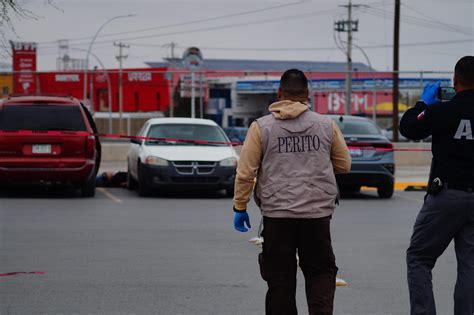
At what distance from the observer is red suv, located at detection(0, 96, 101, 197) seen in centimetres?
1493

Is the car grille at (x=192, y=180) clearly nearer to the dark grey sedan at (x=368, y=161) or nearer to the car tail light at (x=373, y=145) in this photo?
the dark grey sedan at (x=368, y=161)

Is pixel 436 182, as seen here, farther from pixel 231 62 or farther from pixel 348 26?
pixel 231 62

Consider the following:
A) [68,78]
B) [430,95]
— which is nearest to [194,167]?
[430,95]

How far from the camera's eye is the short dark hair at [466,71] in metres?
5.68

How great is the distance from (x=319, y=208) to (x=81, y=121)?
10.4 meters

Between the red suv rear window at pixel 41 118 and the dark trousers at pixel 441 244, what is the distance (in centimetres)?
1038

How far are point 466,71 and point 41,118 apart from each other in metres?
10.7

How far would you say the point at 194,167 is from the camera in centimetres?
1594

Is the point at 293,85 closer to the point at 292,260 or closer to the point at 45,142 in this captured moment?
the point at 292,260

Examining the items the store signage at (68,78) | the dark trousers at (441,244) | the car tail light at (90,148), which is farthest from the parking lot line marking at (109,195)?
the store signage at (68,78)

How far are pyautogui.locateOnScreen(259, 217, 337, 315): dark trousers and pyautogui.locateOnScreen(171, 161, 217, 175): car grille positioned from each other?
10228 millimetres

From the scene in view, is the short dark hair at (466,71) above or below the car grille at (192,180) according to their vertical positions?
above

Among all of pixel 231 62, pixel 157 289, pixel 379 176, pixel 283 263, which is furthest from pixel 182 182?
pixel 231 62

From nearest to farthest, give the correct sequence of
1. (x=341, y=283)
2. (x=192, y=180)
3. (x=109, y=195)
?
1. (x=341, y=283)
2. (x=192, y=180)
3. (x=109, y=195)
